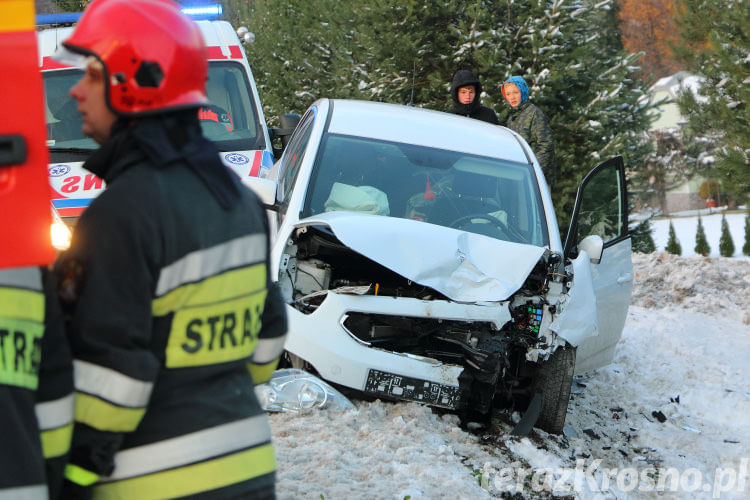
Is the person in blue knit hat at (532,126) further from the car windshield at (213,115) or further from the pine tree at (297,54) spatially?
the pine tree at (297,54)

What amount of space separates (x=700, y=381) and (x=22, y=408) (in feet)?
24.2

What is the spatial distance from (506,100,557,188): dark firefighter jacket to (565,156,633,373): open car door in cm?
231

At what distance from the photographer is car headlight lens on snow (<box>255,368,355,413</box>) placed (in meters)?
5.02

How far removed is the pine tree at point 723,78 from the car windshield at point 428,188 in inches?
366

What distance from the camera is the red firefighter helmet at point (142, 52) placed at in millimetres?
1974

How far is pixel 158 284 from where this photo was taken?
189 cm

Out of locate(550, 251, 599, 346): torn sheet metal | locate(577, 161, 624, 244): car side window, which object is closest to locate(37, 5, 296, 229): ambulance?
locate(577, 161, 624, 244): car side window

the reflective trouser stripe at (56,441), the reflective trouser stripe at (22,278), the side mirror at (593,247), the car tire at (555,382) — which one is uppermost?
the reflective trouser stripe at (22,278)

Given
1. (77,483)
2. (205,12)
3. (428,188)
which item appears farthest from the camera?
(205,12)

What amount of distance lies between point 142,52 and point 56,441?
2.62ft

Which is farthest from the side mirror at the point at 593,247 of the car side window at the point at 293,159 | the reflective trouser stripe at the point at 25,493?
the reflective trouser stripe at the point at 25,493

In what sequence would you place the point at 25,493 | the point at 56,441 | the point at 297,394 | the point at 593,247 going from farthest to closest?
1. the point at 593,247
2. the point at 297,394
3. the point at 56,441
4. the point at 25,493

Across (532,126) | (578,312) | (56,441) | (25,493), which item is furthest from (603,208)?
(25,493)

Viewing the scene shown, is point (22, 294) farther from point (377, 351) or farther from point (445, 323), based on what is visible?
point (445, 323)
